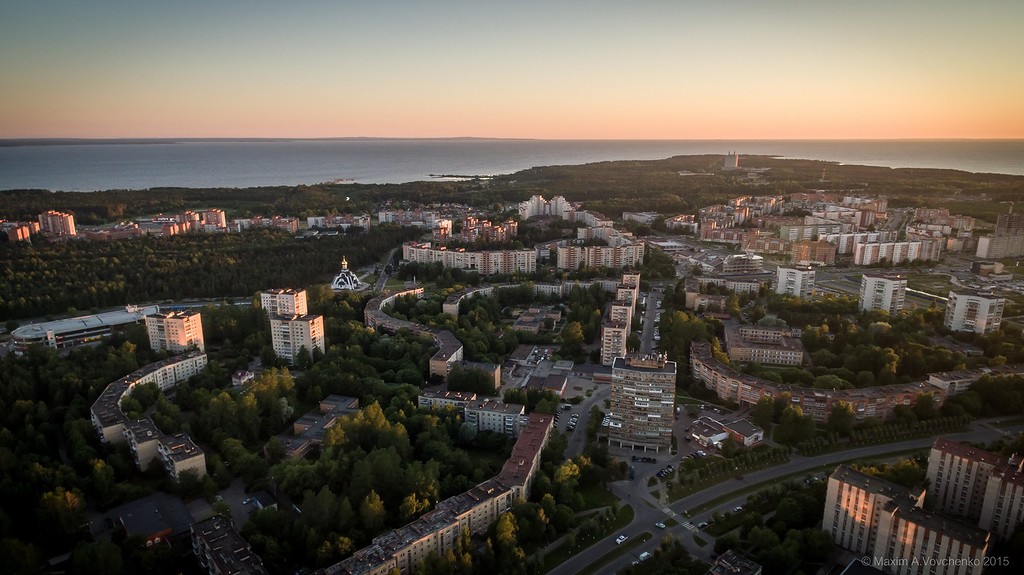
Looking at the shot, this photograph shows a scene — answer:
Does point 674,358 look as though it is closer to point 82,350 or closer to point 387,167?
point 82,350

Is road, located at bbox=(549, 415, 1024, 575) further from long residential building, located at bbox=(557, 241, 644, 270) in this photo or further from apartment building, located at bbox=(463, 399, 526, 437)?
long residential building, located at bbox=(557, 241, 644, 270)

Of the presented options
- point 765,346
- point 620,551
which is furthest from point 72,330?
point 765,346

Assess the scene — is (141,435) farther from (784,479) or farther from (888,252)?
(888,252)

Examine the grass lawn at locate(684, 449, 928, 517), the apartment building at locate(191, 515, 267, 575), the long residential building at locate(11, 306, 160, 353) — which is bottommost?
the grass lawn at locate(684, 449, 928, 517)

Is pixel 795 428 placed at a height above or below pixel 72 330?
above

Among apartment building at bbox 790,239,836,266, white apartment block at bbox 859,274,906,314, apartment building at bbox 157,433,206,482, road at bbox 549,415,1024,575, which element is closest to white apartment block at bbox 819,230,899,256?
apartment building at bbox 790,239,836,266

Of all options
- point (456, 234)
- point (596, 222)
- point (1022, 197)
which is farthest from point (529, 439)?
point (1022, 197)
